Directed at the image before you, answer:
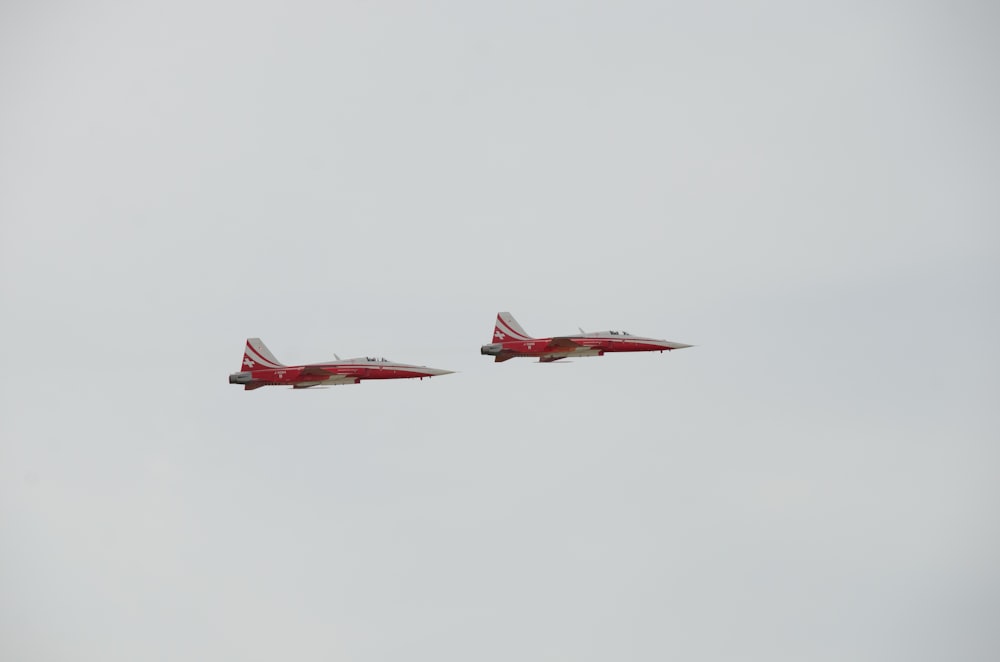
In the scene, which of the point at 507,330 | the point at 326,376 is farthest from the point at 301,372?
the point at 507,330

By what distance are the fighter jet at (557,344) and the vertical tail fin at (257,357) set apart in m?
17.4

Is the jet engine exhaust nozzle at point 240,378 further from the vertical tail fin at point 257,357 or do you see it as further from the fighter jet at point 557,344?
the fighter jet at point 557,344

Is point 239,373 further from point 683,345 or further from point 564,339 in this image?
point 683,345

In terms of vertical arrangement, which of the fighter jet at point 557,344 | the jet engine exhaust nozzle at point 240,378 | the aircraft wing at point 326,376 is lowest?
the jet engine exhaust nozzle at point 240,378

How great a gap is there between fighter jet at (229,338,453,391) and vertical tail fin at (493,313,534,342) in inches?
273

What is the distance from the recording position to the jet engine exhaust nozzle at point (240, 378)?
99.5m

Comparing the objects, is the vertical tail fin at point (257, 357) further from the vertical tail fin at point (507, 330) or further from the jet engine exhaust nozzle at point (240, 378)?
the vertical tail fin at point (507, 330)

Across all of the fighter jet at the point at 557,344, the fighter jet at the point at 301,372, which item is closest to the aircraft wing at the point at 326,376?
the fighter jet at the point at 301,372

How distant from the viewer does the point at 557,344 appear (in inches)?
4072

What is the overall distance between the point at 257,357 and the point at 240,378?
2507mm

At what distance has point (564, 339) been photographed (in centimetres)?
10350

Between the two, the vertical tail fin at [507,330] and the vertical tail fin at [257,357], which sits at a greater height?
the vertical tail fin at [507,330]

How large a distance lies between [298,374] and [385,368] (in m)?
7.86

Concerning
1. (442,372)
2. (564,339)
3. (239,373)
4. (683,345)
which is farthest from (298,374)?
(683,345)
